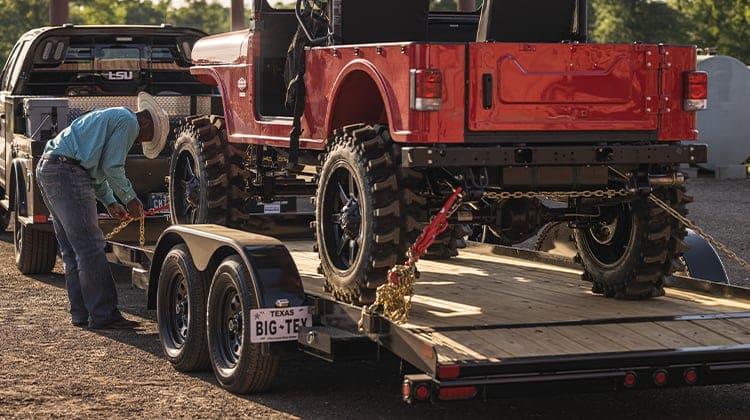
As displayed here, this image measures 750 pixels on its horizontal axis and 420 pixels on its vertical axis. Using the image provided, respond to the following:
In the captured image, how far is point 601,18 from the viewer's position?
5900 centimetres

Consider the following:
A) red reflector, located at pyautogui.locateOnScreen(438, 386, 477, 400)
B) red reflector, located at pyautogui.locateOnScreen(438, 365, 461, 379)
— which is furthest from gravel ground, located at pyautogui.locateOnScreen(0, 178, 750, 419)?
red reflector, located at pyautogui.locateOnScreen(438, 365, 461, 379)

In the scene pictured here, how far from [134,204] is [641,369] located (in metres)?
4.92

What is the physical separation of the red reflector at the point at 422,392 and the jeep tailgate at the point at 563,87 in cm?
185

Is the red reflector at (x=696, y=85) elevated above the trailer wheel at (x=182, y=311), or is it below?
above

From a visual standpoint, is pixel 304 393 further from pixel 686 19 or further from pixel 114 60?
pixel 686 19

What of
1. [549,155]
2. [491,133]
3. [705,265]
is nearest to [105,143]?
[491,133]

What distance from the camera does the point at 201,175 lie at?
35.2ft

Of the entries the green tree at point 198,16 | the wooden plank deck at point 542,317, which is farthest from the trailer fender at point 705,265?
the green tree at point 198,16

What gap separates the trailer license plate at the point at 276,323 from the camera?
7.69 metres

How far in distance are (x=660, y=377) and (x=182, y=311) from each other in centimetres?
343

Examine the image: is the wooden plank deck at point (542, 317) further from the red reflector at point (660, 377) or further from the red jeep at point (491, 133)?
the red jeep at point (491, 133)

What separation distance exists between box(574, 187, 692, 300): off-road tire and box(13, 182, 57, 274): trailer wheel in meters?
6.56

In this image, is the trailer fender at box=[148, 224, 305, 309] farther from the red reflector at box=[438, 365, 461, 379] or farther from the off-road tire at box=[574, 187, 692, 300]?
the off-road tire at box=[574, 187, 692, 300]

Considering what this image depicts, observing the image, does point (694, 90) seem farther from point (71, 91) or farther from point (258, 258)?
point (71, 91)
